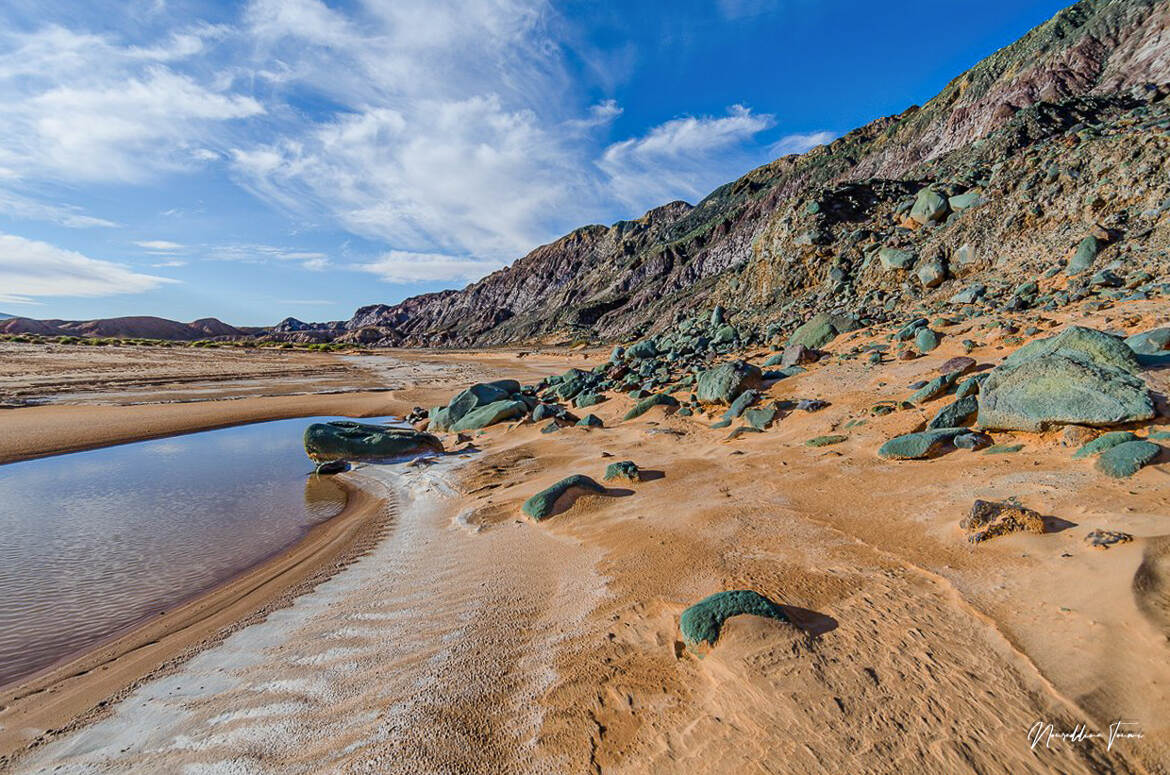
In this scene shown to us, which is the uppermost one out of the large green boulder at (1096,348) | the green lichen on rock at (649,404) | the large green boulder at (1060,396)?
the large green boulder at (1096,348)

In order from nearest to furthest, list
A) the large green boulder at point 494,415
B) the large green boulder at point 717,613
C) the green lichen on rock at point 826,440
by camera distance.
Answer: the large green boulder at point 717,613, the green lichen on rock at point 826,440, the large green boulder at point 494,415

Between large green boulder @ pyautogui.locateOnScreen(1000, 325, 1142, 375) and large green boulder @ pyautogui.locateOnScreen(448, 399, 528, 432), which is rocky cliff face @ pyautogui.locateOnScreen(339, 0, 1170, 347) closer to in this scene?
large green boulder @ pyautogui.locateOnScreen(1000, 325, 1142, 375)

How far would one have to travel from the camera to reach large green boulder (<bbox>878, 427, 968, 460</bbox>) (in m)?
6.33

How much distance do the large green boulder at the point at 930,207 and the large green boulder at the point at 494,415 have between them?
63.2ft

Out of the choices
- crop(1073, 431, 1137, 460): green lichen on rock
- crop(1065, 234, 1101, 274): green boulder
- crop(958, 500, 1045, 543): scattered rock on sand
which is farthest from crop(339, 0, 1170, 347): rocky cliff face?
crop(958, 500, 1045, 543): scattered rock on sand

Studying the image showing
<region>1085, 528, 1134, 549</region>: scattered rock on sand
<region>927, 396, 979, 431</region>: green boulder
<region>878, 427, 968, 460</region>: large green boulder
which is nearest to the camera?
<region>1085, 528, 1134, 549</region>: scattered rock on sand

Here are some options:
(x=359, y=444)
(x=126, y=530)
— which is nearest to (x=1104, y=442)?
(x=359, y=444)

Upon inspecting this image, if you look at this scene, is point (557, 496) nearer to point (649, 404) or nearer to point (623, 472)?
point (623, 472)

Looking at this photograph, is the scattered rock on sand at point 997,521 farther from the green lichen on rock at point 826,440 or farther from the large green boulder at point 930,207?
the large green boulder at point 930,207

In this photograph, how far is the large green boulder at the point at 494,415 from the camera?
46.2 ft

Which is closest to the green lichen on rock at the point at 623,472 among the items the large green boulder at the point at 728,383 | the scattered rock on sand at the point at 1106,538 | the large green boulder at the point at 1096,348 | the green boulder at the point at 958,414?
the large green boulder at the point at 728,383

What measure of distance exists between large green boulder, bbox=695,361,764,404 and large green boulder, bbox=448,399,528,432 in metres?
5.50

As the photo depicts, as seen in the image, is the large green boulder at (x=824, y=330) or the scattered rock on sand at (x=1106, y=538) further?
the large green boulder at (x=824, y=330)

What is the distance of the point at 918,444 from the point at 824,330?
28.7 ft
